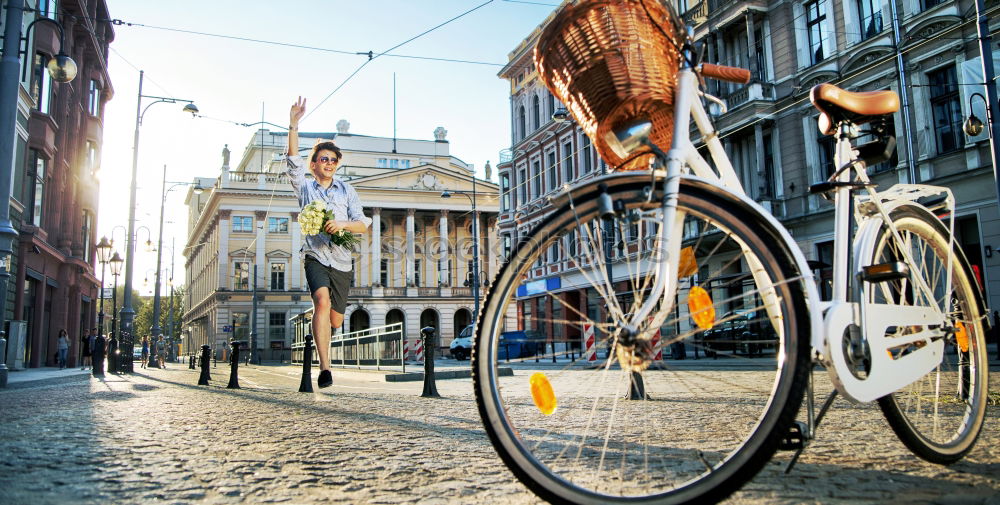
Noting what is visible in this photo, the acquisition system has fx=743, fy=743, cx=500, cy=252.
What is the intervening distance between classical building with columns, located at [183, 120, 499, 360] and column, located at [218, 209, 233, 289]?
8 cm

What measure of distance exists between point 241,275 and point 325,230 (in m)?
62.0

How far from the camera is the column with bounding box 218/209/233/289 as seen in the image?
2480 inches

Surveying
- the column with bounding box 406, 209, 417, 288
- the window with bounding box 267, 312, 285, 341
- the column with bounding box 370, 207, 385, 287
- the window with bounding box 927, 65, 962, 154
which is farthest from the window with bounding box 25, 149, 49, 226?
the column with bounding box 406, 209, 417, 288

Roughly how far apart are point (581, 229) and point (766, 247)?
Result: 46 centimetres

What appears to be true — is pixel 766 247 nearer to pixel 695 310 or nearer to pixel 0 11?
pixel 695 310

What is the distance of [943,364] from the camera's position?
282 cm

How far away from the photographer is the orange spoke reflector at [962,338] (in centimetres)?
285

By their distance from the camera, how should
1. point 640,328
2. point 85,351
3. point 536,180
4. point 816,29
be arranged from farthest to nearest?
point 536,180 < point 85,351 < point 816,29 < point 640,328

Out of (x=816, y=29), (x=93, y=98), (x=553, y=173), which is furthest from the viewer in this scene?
(x=553, y=173)

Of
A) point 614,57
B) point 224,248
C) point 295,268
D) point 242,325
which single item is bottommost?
point 614,57

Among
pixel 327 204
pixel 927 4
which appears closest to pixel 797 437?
pixel 327 204

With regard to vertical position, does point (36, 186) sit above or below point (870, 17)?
below

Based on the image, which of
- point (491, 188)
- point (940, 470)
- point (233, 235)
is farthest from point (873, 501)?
point (233, 235)

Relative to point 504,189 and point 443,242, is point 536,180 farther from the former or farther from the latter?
point 443,242
